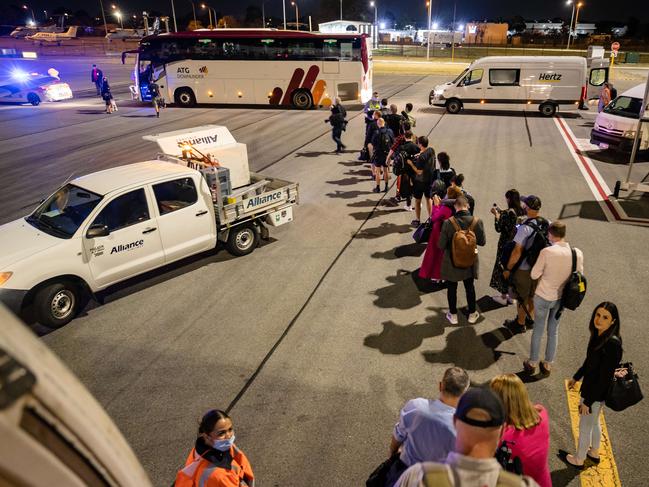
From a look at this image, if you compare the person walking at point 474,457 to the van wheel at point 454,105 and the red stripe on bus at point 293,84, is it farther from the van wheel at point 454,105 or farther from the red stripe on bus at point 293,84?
the red stripe on bus at point 293,84

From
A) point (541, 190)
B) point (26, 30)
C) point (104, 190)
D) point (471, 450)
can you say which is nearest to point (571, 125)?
point (541, 190)

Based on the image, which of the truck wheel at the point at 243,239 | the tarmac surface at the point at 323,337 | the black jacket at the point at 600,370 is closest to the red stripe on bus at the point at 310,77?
the tarmac surface at the point at 323,337

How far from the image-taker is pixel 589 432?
4.27 metres

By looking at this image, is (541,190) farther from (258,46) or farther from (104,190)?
(258,46)

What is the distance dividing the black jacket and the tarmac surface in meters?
0.88

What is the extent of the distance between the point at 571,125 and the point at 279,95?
583 inches

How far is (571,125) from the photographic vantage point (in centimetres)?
2081

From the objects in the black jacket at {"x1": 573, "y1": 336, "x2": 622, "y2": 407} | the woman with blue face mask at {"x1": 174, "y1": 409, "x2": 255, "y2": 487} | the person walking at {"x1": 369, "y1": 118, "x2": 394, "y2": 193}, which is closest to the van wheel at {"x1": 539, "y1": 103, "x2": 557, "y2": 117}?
the person walking at {"x1": 369, "y1": 118, "x2": 394, "y2": 193}

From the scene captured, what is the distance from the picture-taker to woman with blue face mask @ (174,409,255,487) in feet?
10.2

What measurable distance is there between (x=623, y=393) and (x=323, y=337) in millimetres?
3541

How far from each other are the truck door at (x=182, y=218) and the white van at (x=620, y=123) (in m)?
13.3

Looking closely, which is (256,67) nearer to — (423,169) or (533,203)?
(423,169)

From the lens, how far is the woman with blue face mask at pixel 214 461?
3113 mm

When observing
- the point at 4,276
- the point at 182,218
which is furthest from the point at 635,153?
the point at 4,276
